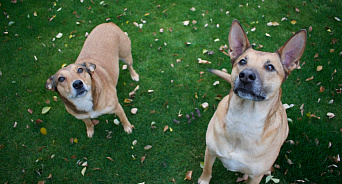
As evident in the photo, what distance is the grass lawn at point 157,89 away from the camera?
388 centimetres

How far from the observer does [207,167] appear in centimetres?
331

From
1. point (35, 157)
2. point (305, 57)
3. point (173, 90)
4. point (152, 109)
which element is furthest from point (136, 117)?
point (305, 57)

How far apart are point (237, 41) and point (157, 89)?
2684 mm

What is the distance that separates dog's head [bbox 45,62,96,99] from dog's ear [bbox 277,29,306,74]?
105 inches

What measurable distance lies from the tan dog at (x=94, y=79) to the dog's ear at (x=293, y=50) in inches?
103

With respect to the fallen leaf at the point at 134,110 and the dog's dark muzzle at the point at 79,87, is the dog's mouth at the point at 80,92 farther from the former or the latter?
the fallen leaf at the point at 134,110

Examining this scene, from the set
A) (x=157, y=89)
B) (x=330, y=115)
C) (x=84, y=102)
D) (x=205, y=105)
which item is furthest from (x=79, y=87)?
(x=330, y=115)

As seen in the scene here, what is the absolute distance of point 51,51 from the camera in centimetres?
584

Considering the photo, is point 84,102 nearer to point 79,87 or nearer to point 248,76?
point 79,87

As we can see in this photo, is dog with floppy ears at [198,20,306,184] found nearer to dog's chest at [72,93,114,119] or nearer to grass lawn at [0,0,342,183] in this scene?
grass lawn at [0,0,342,183]

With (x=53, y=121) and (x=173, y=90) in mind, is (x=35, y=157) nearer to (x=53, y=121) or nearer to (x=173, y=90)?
(x=53, y=121)

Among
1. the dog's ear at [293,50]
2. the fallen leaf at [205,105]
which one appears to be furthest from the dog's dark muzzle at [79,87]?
the dog's ear at [293,50]

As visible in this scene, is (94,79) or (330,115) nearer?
(94,79)

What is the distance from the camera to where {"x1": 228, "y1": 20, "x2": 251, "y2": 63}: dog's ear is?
2.43 metres
